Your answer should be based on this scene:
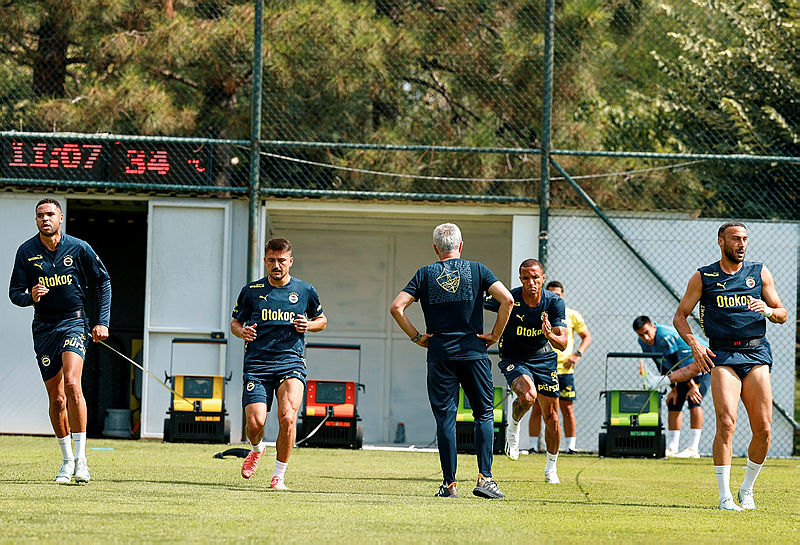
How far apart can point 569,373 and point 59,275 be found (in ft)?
21.0

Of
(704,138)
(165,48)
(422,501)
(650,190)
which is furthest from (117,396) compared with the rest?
(422,501)

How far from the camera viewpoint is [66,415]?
7.92 m

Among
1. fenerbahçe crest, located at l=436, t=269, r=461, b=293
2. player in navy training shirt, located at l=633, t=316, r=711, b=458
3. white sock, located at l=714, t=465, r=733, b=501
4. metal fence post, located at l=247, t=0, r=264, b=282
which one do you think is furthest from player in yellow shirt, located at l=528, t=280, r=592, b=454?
white sock, located at l=714, t=465, r=733, b=501

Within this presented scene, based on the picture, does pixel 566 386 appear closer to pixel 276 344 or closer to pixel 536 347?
pixel 536 347

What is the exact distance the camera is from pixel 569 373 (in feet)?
41.8

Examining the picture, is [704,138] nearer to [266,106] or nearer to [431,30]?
[431,30]

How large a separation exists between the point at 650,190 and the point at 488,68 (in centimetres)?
277

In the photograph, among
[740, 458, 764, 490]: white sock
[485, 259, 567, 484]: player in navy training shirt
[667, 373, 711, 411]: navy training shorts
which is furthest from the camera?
[667, 373, 711, 411]: navy training shorts

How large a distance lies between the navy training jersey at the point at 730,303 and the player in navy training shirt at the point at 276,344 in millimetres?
2511

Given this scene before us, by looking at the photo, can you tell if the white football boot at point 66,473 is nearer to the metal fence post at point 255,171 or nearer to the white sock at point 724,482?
the white sock at point 724,482

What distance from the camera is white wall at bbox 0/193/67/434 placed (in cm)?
1401

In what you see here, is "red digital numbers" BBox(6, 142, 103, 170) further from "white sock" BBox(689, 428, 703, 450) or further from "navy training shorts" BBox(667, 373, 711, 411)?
"white sock" BBox(689, 428, 703, 450)

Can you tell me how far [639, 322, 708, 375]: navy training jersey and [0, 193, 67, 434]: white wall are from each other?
277 inches

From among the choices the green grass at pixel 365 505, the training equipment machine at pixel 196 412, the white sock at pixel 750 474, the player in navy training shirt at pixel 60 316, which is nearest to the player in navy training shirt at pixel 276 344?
the green grass at pixel 365 505
